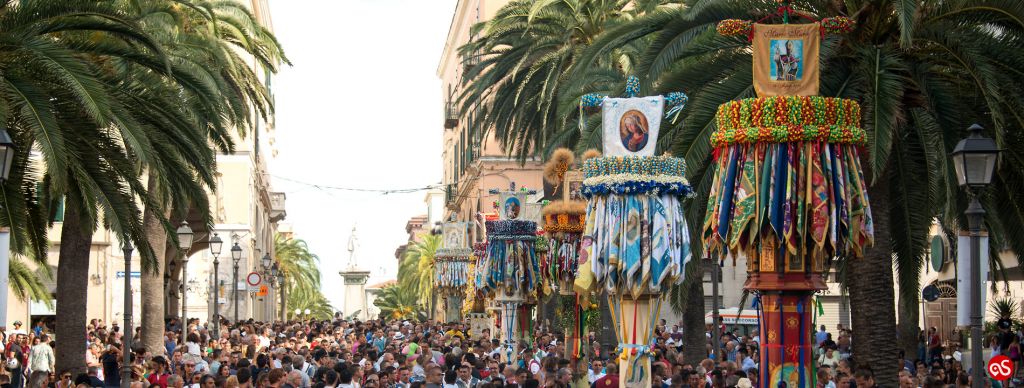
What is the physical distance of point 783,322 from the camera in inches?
521

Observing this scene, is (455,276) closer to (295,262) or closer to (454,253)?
(454,253)

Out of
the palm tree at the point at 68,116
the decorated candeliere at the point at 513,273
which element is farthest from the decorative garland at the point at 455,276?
the palm tree at the point at 68,116

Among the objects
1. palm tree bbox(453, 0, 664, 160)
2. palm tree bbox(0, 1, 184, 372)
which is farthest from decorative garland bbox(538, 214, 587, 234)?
palm tree bbox(0, 1, 184, 372)

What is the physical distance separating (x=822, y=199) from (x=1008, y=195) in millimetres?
5801

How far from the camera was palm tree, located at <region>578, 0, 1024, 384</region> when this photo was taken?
1675cm

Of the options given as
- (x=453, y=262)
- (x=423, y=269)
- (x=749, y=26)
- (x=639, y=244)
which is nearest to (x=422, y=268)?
(x=423, y=269)

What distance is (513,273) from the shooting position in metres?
28.7

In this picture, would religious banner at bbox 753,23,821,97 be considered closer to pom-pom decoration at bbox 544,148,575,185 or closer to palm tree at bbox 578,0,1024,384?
palm tree at bbox 578,0,1024,384

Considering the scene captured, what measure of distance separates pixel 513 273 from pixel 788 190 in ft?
52.9

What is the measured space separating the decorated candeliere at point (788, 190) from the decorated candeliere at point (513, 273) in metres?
15.4

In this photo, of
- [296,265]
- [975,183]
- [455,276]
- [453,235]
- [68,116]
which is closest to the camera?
[975,183]

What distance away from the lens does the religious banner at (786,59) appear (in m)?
13.3

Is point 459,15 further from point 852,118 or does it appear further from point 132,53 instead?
point 852,118

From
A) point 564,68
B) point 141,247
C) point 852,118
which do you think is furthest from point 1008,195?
point 564,68
